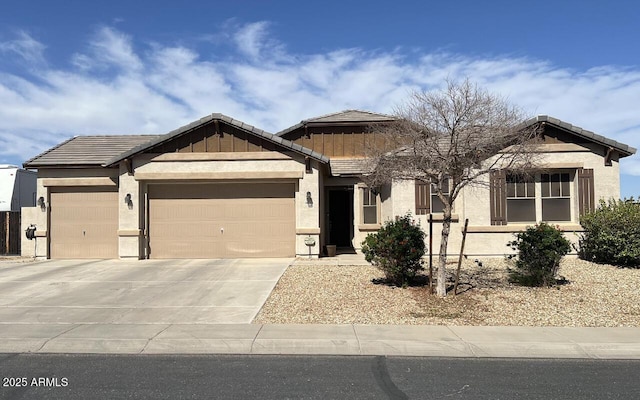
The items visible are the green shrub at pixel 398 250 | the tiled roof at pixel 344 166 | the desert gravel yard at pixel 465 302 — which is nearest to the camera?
the desert gravel yard at pixel 465 302

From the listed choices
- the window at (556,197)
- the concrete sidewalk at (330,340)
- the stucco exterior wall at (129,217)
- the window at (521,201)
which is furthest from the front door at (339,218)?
the concrete sidewalk at (330,340)

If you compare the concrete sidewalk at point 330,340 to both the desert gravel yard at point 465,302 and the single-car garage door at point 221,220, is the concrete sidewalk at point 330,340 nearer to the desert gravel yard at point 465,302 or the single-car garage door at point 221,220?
the desert gravel yard at point 465,302

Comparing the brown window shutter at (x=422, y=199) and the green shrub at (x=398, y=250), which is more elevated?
the brown window shutter at (x=422, y=199)

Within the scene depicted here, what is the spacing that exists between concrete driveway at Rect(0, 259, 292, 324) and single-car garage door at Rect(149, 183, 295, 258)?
→ 2.50 feet

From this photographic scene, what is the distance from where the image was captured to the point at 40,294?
439 inches

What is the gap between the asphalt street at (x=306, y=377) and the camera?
215 inches

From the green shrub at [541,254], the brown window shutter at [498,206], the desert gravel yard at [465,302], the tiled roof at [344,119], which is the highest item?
the tiled roof at [344,119]

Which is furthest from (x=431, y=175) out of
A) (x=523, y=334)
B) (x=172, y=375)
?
(x=172, y=375)

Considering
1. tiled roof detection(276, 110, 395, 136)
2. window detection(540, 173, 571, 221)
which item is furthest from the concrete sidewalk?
tiled roof detection(276, 110, 395, 136)

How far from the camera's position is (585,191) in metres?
15.9

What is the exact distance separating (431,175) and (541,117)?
24.8ft

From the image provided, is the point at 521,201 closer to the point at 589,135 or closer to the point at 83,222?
the point at 589,135

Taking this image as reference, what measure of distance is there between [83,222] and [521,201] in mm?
14964

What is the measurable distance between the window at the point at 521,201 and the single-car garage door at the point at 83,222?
A: 13.4 meters
